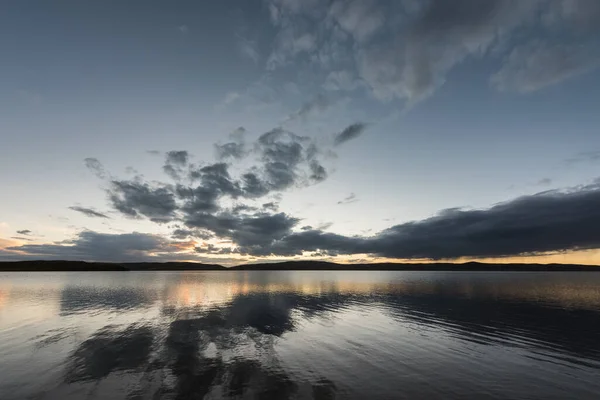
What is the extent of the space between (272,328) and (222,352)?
1188cm

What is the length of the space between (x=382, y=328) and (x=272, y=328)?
46.1ft

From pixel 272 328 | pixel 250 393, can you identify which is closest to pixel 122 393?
pixel 250 393

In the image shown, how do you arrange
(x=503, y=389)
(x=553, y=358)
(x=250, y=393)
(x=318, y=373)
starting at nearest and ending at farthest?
(x=250, y=393) < (x=503, y=389) < (x=318, y=373) < (x=553, y=358)

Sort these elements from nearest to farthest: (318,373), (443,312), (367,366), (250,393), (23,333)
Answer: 1. (250,393)
2. (318,373)
3. (367,366)
4. (23,333)
5. (443,312)

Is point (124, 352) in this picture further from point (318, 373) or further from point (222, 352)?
point (318, 373)

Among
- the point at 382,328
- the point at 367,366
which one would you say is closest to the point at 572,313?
the point at 382,328

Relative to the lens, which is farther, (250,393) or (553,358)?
(553,358)

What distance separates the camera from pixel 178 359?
84.7 ft

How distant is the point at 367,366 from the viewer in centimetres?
2445

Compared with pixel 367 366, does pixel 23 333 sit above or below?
above

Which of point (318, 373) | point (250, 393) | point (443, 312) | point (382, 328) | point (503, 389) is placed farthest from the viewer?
point (443, 312)

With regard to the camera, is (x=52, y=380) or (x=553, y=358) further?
(x=553, y=358)

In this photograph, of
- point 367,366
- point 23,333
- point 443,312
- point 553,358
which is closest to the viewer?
point 367,366

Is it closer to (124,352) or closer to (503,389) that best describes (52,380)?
(124,352)
